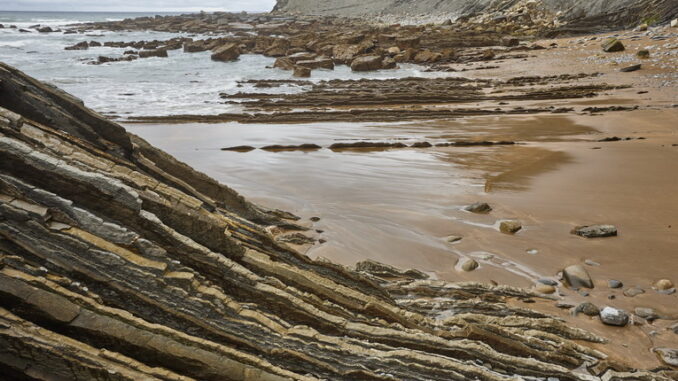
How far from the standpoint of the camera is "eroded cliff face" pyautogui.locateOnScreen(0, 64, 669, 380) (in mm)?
2764

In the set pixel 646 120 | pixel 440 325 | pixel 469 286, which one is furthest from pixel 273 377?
pixel 646 120

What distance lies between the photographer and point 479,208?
7.67 m

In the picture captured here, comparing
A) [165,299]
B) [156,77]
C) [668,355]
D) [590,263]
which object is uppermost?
[156,77]

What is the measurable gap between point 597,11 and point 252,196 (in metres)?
39.3

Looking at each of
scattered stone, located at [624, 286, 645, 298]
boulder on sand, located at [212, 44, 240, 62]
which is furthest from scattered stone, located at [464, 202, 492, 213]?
boulder on sand, located at [212, 44, 240, 62]

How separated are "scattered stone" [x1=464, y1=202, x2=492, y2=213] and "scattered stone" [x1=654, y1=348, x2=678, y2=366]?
3.62 metres

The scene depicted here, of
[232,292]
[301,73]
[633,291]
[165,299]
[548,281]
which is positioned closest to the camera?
[165,299]

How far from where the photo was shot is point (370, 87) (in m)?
20.7

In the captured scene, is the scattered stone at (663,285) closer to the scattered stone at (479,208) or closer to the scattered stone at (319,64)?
the scattered stone at (479,208)

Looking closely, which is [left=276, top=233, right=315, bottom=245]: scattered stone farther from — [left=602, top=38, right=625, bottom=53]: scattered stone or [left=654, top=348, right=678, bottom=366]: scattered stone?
[left=602, top=38, right=625, bottom=53]: scattered stone

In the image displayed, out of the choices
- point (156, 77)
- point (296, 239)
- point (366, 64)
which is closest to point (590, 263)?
point (296, 239)

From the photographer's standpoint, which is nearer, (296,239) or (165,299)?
(165,299)

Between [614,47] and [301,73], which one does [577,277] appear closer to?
[301,73]

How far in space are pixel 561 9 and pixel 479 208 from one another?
42.4 m
